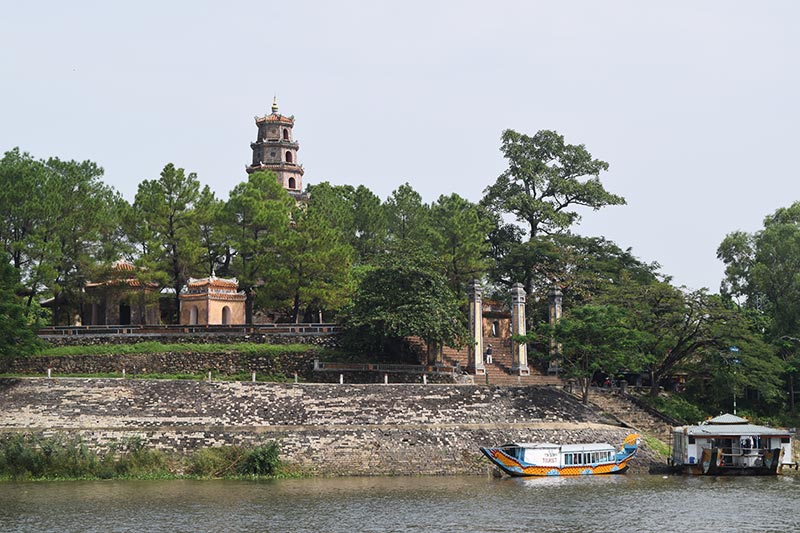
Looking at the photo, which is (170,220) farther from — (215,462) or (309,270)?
(215,462)

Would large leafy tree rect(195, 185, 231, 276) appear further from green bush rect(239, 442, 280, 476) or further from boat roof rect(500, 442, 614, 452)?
boat roof rect(500, 442, 614, 452)

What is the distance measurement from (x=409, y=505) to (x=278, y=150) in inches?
1813

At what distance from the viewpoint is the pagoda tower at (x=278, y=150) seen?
3268 inches

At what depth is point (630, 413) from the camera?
2286 inches

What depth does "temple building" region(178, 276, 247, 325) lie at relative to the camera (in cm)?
6869

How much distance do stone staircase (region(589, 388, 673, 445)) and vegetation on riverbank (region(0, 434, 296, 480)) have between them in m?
16.9

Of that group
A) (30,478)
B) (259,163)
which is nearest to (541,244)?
(259,163)

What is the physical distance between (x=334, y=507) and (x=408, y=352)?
24.7 meters

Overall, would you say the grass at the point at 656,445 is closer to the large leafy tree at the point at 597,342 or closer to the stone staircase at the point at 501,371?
the large leafy tree at the point at 597,342

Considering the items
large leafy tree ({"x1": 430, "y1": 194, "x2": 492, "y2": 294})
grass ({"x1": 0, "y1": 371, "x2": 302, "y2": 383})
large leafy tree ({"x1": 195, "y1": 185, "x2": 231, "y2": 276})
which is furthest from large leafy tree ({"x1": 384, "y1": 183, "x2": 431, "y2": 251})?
grass ({"x1": 0, "y1": 371, "x2": 302, "y2": 383})

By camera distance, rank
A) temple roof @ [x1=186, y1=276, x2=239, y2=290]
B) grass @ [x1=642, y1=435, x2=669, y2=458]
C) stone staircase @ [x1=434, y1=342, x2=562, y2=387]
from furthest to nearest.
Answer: temple roof @ [x1=186, y1=276, x2=239, y2=290] < stone staircase @ [x1=434, y1=342, x2=562, y2=387] < grass @ [x1=642, y1=435, x2=669, y2=458]

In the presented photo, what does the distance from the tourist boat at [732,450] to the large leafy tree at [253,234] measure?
24.5 m

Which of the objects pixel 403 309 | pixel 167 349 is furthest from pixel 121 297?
pixel 403 309

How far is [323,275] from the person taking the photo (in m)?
67.3
